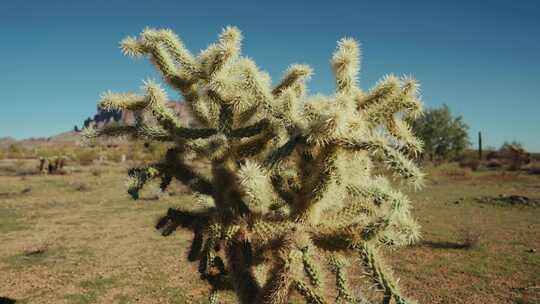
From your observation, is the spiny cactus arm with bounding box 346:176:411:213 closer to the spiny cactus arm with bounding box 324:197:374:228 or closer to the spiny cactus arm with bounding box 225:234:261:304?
the spiny cactus arm with bounding box 324:197:374:228

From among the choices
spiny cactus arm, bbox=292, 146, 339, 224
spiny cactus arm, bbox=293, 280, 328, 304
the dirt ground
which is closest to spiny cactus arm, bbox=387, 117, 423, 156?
spiny cactus arm, bbox=292, 146, 339, 224

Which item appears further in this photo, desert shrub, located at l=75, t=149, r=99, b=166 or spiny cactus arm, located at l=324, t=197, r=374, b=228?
desert shrub, located at l=75, t=149, r=99, b=166

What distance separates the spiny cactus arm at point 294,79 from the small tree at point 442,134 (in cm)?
3516

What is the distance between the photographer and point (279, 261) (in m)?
2.53

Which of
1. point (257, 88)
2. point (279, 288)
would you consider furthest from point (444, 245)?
point (257, 88)

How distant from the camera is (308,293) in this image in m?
2.42

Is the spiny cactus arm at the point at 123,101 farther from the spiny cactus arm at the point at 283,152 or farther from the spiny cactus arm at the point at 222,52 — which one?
the spiny cactus arm at the point at 283,152

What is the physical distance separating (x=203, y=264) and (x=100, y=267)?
6.64 meters

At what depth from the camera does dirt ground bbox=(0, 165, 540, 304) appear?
23.4 ft

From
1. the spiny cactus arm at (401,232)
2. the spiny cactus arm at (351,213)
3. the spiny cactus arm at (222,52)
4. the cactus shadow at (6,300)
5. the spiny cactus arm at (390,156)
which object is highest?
the spiny cactus arm at (222,52)

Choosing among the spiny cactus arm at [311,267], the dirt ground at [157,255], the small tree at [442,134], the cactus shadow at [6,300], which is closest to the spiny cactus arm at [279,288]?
the spiny cactus arm at [311,267]

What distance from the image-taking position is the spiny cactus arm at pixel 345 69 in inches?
102

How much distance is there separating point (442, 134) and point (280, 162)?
37.6m

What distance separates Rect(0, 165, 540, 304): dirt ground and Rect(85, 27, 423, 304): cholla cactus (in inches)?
70.9
